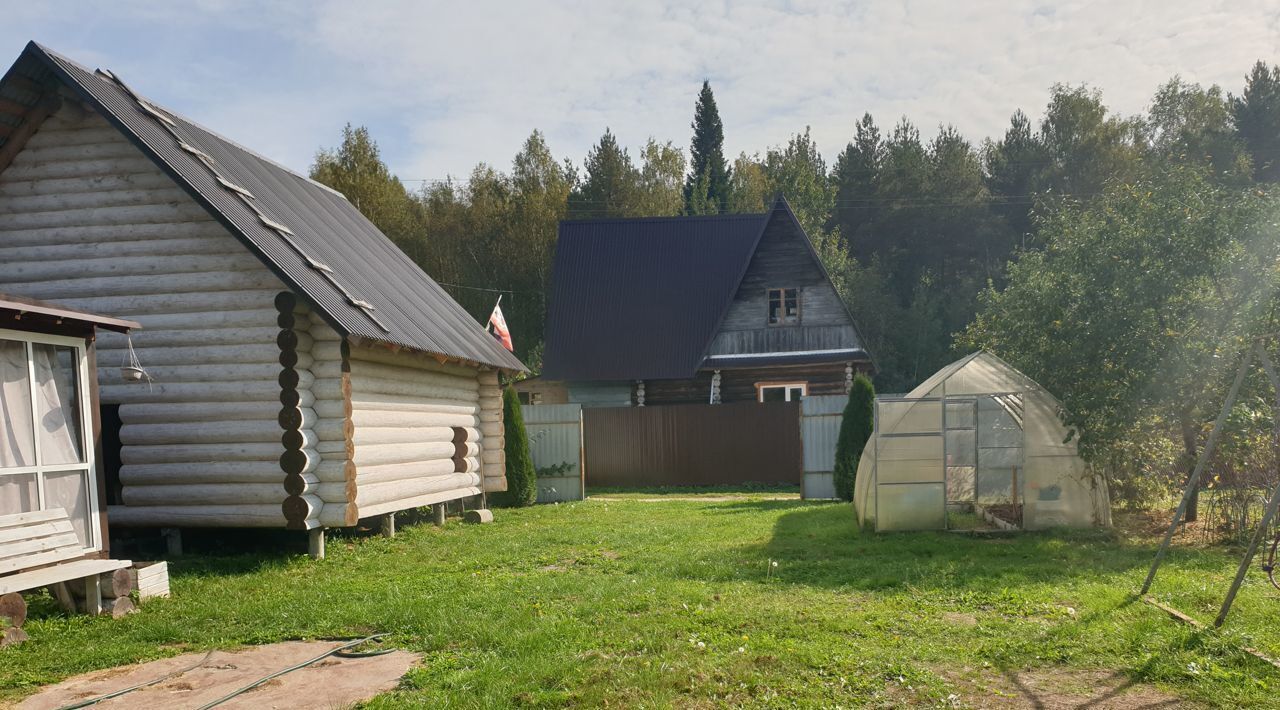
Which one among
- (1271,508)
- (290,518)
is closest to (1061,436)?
(1271,508)

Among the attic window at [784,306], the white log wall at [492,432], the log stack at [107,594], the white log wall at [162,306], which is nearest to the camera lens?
the log stack at [107,594]

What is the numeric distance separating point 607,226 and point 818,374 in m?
9.04

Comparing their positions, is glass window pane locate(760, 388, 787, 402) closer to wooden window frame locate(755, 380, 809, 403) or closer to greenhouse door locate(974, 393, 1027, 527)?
wooden window frame locate(755, 380, 809, 403)

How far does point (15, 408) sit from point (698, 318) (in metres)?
20.5

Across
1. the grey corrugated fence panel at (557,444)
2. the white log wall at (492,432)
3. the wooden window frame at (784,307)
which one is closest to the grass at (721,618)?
the white log wall at (492,432)

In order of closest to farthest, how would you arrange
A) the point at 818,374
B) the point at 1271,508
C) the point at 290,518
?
the point at 1271,508, the point at 290,518, the point at 818,374

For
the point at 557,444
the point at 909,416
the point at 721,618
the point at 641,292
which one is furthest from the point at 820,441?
the point at 721,618

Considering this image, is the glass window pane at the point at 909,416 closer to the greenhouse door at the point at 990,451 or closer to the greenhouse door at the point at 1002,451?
the greenhouse door at the point at 990,451

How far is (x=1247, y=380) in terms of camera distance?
11414 millimetres

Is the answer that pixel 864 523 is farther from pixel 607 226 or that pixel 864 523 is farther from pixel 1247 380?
pixel 607 226

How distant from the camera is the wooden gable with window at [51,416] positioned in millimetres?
8305

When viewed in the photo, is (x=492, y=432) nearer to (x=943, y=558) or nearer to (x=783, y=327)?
(x=943, y=558)

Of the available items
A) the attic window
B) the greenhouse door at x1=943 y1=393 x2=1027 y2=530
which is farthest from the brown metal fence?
the greenhouse door at x1=943 y1=393 x2=1027 y2=530

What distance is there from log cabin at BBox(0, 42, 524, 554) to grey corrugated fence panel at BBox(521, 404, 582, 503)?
755 centimetres
